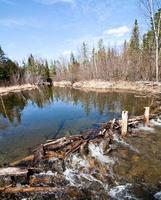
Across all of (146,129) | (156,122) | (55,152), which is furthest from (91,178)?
(156,122)

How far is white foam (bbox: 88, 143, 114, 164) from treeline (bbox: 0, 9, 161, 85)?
21.2 m

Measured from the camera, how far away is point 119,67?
52.4 meters

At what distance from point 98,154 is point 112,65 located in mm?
47556

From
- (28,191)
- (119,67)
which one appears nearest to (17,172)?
(28,191)

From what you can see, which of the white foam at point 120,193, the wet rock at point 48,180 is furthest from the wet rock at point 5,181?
the white foam at point 120,193

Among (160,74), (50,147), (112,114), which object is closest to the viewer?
(50,147)

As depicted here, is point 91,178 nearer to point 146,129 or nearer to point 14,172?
point 14,172

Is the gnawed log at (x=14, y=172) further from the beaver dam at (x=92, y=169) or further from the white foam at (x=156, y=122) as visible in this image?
the white foam at (x=156, y=122)

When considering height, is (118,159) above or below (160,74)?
below

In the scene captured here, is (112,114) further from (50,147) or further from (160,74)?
(160,74)

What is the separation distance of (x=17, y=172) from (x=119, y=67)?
47138 millimetres

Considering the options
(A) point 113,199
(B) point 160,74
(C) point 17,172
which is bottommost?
(A) point 113,199

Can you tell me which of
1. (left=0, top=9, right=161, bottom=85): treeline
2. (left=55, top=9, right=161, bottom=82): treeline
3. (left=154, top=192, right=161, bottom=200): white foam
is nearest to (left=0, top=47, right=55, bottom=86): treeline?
(left=0, top=9, right=161, bottom=85): treeline

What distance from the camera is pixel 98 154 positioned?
34.4 ft
